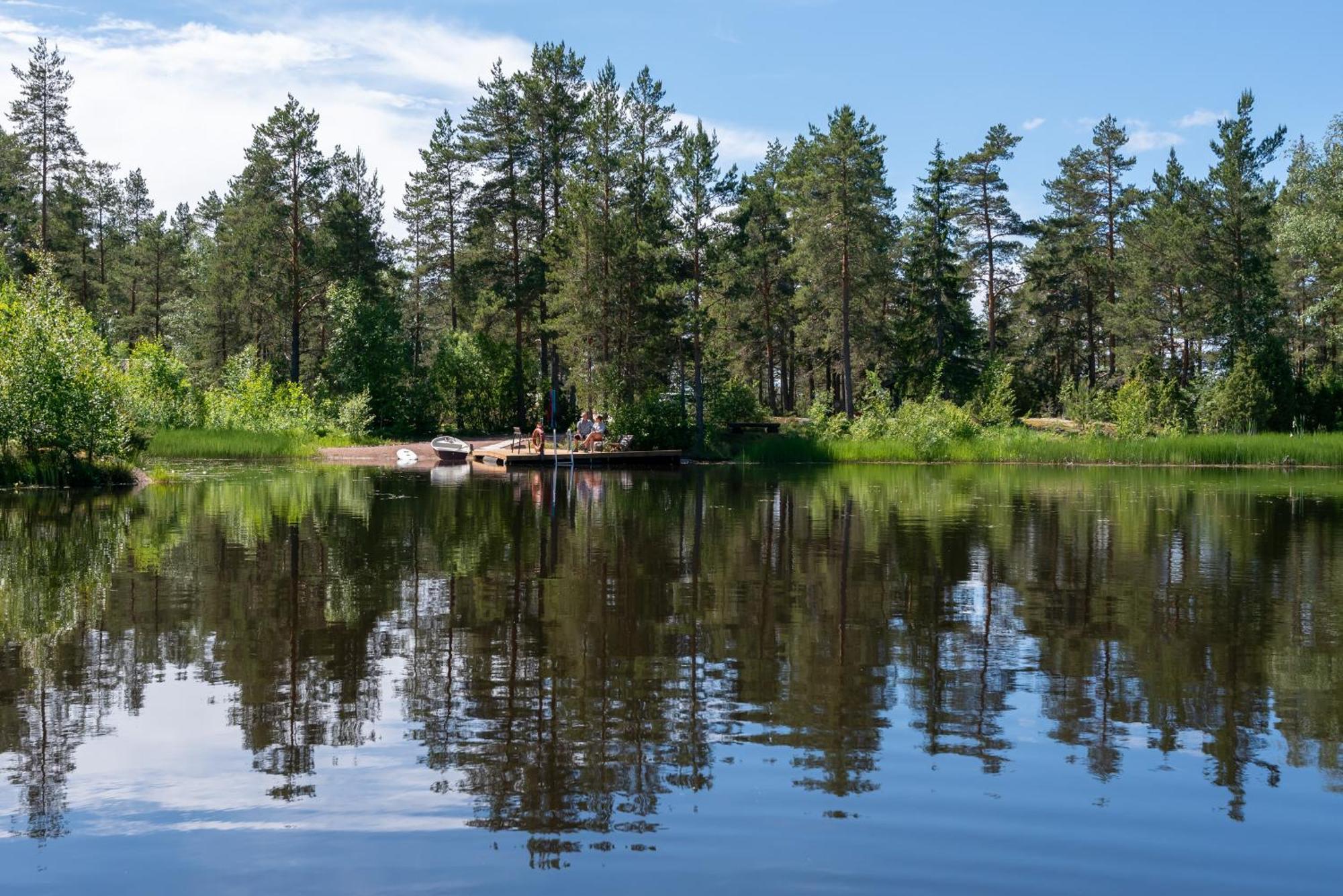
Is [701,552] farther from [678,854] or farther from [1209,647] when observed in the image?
[678,854]

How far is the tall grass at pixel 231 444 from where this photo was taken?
42.8 meters

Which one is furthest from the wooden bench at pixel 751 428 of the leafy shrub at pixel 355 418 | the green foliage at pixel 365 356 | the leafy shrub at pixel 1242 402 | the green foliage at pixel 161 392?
the green foliage at pixel 161 392

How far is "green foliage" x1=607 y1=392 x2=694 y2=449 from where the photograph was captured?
49094 millimetres

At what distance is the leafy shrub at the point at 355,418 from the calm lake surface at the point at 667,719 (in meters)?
37.5

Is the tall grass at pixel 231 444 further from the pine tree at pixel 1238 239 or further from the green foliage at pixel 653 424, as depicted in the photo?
the pine tree at pixel 1238 239

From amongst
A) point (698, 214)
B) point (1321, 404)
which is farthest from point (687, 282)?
point (1321, 404)

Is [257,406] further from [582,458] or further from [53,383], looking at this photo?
[53,383]

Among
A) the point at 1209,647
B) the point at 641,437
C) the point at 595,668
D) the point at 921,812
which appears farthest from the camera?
the point at 641,437

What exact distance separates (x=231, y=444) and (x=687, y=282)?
2032 cm

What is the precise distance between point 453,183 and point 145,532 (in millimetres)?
53714

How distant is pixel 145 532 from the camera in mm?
18312

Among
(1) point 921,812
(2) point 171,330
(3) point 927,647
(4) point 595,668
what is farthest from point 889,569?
(2) point 171,330

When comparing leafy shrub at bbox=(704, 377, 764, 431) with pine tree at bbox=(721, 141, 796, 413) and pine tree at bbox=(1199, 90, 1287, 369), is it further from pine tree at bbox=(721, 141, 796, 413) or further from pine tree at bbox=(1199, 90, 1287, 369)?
pine tree at bbox=(1199, 90, 1287, 369)

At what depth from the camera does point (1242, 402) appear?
53.0 metres
